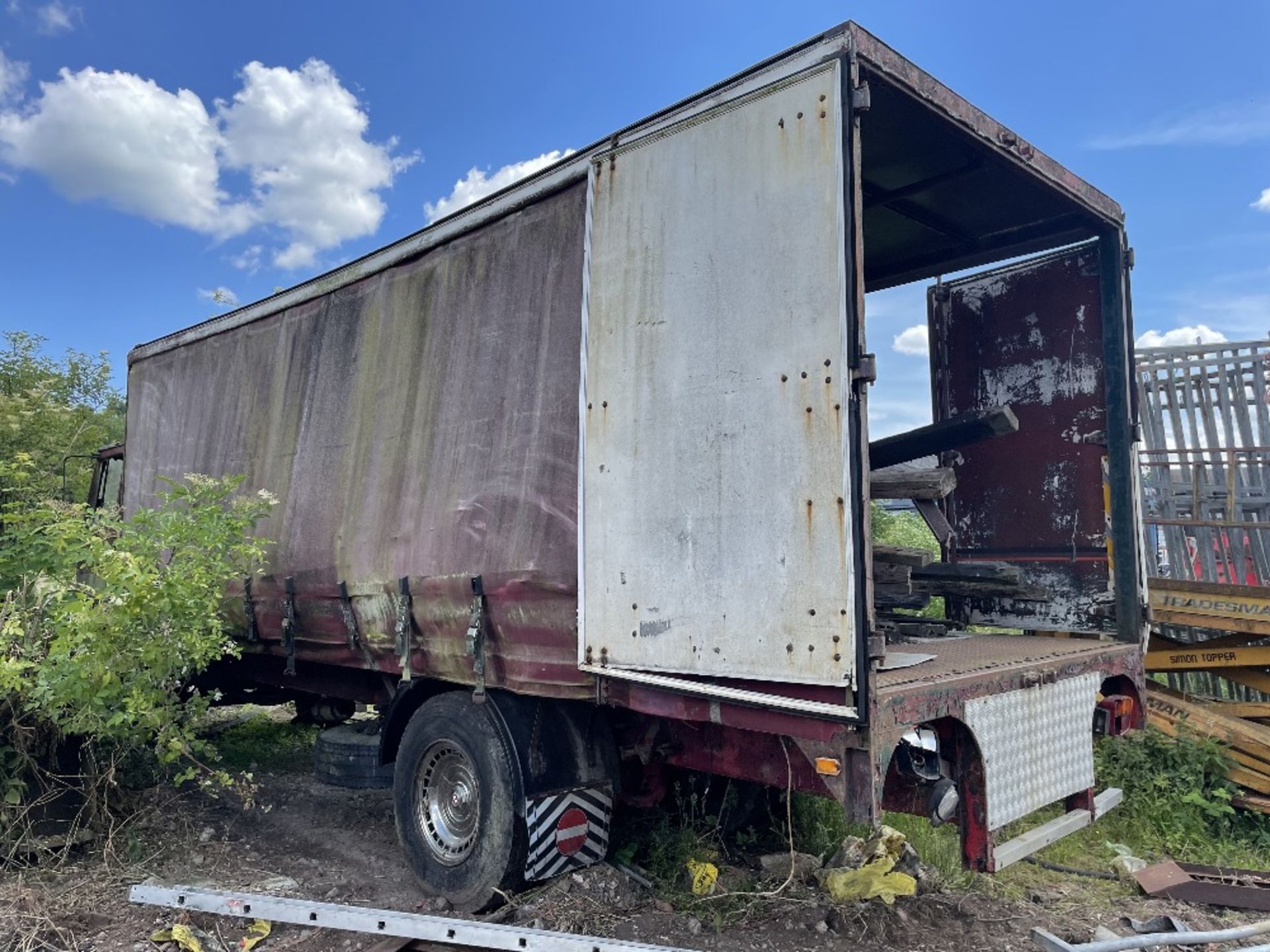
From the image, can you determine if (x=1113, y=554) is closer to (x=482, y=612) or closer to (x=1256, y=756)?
(x=1256, y=756)

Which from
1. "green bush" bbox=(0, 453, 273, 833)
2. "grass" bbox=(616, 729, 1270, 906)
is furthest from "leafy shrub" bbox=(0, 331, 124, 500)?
"grass" bbox=(616, 729, 1270, 906)

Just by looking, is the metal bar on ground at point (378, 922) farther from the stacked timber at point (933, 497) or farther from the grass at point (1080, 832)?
the stacked timber at point (933, 497)

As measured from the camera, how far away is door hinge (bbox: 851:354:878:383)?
113 inches

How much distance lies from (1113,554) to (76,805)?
6008 mm

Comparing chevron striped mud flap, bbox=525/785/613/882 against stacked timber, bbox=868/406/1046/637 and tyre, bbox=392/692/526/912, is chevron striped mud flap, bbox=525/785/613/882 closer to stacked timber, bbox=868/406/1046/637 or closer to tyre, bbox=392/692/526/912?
tyre, bbox=392/692/526/912

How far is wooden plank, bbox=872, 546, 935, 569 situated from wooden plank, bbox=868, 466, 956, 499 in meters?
0.66

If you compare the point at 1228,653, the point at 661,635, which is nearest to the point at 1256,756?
the point at 1228,653

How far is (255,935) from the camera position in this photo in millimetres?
3930

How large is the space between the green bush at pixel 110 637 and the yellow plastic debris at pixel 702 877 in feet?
8.15

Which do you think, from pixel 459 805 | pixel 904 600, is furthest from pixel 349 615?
pixel 904 600

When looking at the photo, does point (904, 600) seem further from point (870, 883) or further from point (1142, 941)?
point (1142, 941)

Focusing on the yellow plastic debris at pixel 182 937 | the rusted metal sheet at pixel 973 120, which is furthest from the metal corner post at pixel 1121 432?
the yellow plastic debris at pixel 182 937

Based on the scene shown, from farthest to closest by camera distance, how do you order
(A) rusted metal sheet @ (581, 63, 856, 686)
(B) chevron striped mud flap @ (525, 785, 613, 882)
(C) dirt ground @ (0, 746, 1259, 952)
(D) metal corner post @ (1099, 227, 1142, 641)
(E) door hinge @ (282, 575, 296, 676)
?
(E) door hinge @ (282, 575, 296, 676)
(D) metal corner post @ (1099, 227, 1142, 641)
(B) chevron striped mud flap @ (525, 785, 613, 882)
(C) dirt ground @ (0, 746, 1259, 952)
(A) rusted metal sheet @ (581, 63, 856, 686)

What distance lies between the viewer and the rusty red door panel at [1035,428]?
507 centimetres
